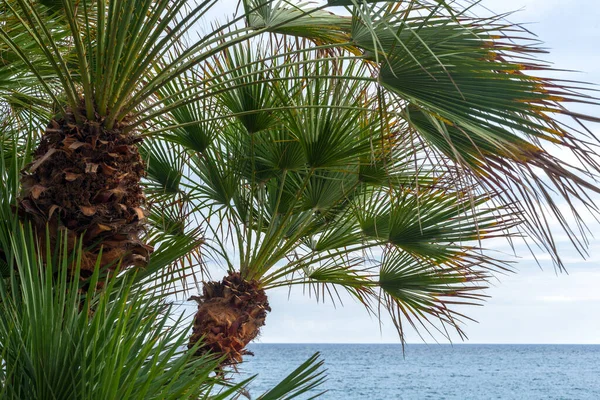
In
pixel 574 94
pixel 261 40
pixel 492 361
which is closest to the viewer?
pixel 574 94

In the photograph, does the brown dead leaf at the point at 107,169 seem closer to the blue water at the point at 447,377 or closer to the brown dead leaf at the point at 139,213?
the brown dead leaf at the point at 139,213

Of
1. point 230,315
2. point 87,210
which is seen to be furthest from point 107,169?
point 230,315

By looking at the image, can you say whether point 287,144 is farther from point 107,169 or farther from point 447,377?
point 447,377

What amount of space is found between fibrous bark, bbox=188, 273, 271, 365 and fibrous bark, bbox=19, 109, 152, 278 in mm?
1523

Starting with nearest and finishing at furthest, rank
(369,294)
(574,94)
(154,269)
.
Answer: (574,94)
(154,269)
(369,294)

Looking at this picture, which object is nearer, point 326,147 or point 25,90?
point 326,147

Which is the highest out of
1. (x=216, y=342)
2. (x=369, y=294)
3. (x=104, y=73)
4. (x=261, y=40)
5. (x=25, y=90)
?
(x=261, y=40)

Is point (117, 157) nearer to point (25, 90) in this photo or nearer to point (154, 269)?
point (154, 269)

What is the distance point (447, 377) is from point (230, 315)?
1616 inches

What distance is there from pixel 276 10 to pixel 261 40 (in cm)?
57

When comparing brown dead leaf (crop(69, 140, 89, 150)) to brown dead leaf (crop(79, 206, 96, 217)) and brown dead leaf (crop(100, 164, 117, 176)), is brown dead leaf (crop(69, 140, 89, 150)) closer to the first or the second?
brown dead leaf (crop(100, 164, 117, 176))

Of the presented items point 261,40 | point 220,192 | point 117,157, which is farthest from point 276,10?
point 117,157

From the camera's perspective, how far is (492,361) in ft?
186

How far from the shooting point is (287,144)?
14.5ft
